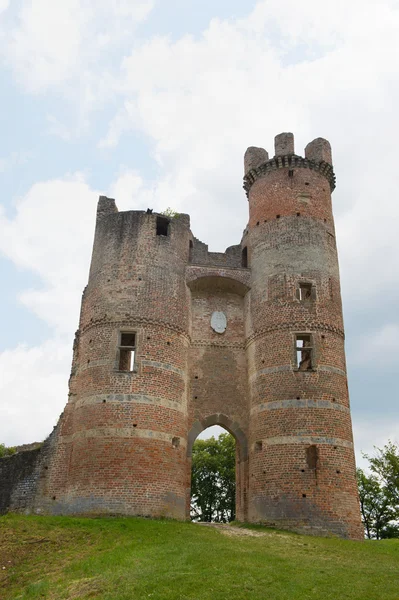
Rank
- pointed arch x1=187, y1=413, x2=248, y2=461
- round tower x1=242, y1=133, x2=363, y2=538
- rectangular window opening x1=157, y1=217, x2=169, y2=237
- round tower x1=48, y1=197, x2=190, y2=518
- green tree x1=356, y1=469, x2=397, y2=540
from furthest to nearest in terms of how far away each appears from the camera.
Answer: green tree x1=356, y1=469, x2=397, y2=540, rectangular window opening x1=157, y1=217, x2=169, y2=237, pointed arch x1=187, y1=413, x2=248, y2=461, round tower x1=242, y1=133, x2=363, y2=538, round tower x1=48, y1=197, x2=190, y2=518

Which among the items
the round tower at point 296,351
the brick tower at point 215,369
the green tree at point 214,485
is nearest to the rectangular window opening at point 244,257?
the brick tower at point 215,369

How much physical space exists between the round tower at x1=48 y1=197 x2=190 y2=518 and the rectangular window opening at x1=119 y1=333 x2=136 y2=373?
0.16 ft

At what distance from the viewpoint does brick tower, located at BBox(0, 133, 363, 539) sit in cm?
2141

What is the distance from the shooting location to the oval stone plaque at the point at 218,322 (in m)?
26.8

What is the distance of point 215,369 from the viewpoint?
→ 25828mm

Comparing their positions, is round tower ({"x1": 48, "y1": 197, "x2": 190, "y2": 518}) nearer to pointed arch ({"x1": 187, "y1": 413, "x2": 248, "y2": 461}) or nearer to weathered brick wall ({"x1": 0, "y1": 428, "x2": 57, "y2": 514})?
weathered brick wall ({"x1": 0, "y1": 428, "x2": 57, "y2": 514})

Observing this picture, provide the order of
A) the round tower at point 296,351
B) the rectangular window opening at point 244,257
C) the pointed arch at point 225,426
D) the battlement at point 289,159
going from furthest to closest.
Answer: the rectangular window opening at point 244,257 < the battlement at point 289,159 < the pointed arch at point 225,426 < the round tower at point 296,351

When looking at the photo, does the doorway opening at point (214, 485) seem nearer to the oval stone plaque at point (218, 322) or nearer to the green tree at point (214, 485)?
the green tree at point (214, 485)

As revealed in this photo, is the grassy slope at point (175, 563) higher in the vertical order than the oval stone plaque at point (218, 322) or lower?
lower

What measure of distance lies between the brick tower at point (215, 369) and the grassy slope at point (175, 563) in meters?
2.00

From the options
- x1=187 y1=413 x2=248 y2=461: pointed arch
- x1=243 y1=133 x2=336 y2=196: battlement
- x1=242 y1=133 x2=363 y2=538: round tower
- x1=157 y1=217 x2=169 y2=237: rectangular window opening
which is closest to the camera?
x1=242 y1=133 x2=363 y2=538: round tower

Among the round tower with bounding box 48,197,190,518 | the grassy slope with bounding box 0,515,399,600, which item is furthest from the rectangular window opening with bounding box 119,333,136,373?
the grassy slope with bounding box 0,515,399,600

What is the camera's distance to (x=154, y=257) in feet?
83.7

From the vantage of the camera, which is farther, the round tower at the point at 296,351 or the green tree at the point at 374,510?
the green tree at the point at 374,510
